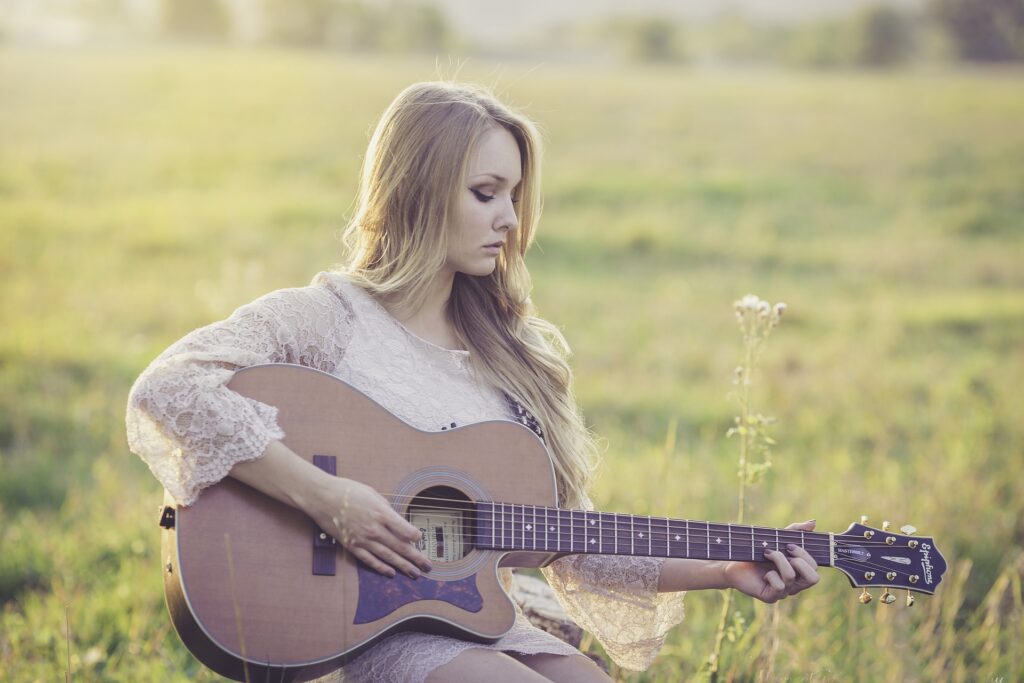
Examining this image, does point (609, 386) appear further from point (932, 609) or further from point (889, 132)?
point (889, 132)

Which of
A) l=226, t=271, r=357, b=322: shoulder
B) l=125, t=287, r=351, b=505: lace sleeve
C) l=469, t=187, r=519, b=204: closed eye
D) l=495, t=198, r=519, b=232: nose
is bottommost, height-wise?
l=125, t=287, r=351, b=505: lace sleeve

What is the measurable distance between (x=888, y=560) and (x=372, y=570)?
4.92 feet

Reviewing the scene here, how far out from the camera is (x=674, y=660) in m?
3.98

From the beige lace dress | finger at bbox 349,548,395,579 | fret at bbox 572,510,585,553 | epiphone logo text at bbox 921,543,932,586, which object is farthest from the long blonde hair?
epiphone logo text at bbox 921,543,932,586

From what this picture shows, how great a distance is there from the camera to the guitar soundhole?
278cm

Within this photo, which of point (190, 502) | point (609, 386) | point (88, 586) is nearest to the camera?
point (190, 502)

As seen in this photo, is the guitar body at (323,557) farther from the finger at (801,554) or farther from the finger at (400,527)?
the finger at (801,554)

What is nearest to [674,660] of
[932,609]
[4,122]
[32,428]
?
[932,609]

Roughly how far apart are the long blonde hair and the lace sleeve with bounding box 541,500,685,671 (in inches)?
8.6

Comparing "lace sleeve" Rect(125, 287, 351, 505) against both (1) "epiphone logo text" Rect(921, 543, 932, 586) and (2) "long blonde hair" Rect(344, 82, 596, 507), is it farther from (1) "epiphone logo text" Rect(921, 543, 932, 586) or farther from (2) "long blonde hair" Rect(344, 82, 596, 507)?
(1) "epiphone logo text" Rect(921, 543, 932, 586)

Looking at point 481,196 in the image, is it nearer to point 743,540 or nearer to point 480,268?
point 480,268

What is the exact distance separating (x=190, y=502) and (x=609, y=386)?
212 inches

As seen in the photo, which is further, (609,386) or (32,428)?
(609,386)

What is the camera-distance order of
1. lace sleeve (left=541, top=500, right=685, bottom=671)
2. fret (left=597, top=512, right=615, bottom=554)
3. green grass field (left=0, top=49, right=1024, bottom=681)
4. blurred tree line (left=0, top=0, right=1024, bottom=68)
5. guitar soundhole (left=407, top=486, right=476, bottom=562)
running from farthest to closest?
1. blurred tree line (left=0, top=0, right=1024, bottom=68)
2. green grass field (left=0, top=49, right=1024, bottom=681)
3. lace sleeve (left=541, top=500, right=685, bottom=671)
4. fret (left=597, top=512, right=615, bottom=554)
5. guitar soundhole (left=407, top=486, right=476, bottom=562)
